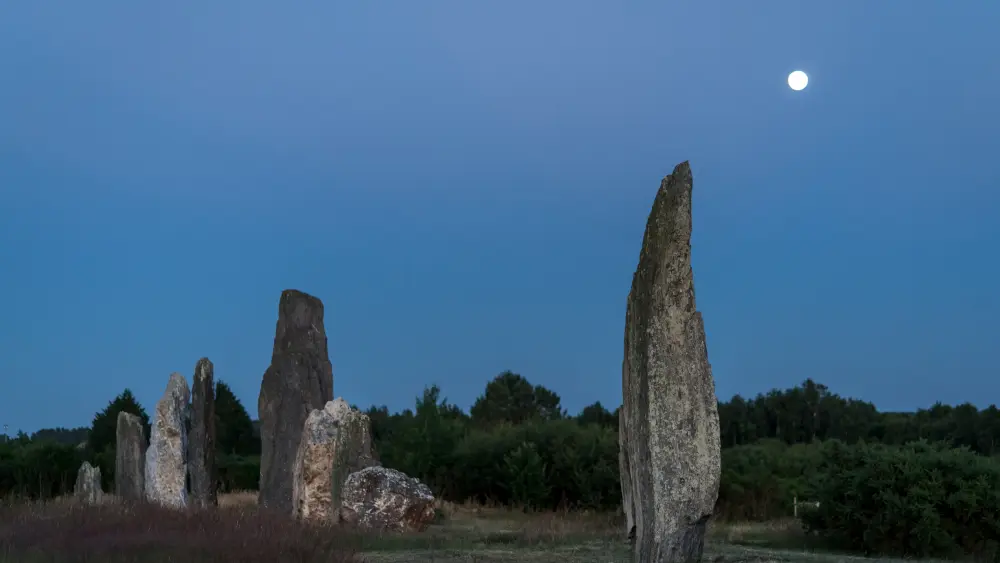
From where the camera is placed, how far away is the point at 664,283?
9867mm

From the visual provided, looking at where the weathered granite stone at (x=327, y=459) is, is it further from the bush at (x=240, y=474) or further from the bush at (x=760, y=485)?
the bush at (x=240, y=474)

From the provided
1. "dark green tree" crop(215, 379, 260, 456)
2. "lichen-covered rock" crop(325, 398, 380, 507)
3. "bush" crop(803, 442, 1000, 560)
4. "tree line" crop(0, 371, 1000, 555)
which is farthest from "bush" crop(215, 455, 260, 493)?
"bush" crop(803, 442, 1000, 560)

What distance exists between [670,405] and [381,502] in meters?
7.60

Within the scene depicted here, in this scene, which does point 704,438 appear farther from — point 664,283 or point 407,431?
point 407,431

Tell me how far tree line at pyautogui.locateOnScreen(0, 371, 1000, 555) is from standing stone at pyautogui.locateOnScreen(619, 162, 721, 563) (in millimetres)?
6333

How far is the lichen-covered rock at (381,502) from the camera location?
15.8 m

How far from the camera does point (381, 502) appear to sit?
1591cm

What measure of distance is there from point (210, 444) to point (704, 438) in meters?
12.7

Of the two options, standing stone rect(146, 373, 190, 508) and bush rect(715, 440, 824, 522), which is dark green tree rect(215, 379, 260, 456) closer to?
standing stone rect(146, 373, 190, 508)

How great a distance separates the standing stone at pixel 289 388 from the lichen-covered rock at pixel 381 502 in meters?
3.26

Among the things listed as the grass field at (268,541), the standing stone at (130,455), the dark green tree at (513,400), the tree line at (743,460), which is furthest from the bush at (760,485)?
the dark green tree at (513,400)

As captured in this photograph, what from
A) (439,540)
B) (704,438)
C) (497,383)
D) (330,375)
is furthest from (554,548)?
(497,383)

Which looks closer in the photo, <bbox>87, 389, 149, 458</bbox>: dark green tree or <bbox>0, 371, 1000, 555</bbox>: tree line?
<bbox>0, 371, 1000, 555</bbox>: tree line

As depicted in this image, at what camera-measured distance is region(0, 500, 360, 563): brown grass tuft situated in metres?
8.96
